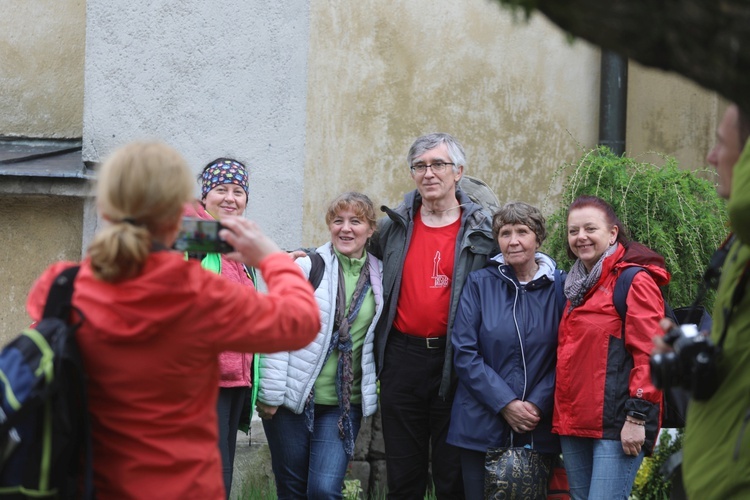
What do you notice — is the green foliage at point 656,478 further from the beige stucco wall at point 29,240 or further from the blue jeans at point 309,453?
the beige stucco wall at point 29,240

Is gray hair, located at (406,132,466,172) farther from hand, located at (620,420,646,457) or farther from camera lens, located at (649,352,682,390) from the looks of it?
camera lens, located at (649,352,682,390)

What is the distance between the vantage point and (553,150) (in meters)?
8.50

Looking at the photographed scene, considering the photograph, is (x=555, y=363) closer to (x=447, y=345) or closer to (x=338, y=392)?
(x=447, y=345)

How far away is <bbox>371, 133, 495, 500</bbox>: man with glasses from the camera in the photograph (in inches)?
210

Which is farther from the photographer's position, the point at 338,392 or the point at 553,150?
the point at 553,150

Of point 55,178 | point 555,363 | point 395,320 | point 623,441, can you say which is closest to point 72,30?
point 55,178

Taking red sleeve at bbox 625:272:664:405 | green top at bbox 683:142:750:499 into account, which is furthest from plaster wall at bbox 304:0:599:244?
green top at bbox 683:142:750:499

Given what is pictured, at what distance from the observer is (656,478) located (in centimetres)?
621

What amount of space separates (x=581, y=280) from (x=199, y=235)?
2431mm

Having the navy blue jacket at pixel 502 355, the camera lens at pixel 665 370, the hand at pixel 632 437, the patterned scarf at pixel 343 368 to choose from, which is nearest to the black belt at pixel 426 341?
the navy blue jacket at pixel 502 355

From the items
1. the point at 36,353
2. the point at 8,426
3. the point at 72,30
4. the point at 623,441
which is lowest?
the point at 623,441

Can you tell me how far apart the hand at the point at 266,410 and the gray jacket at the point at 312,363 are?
0.03 meters

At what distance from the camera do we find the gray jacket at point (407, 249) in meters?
5.32

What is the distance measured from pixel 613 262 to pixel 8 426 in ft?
10.2
